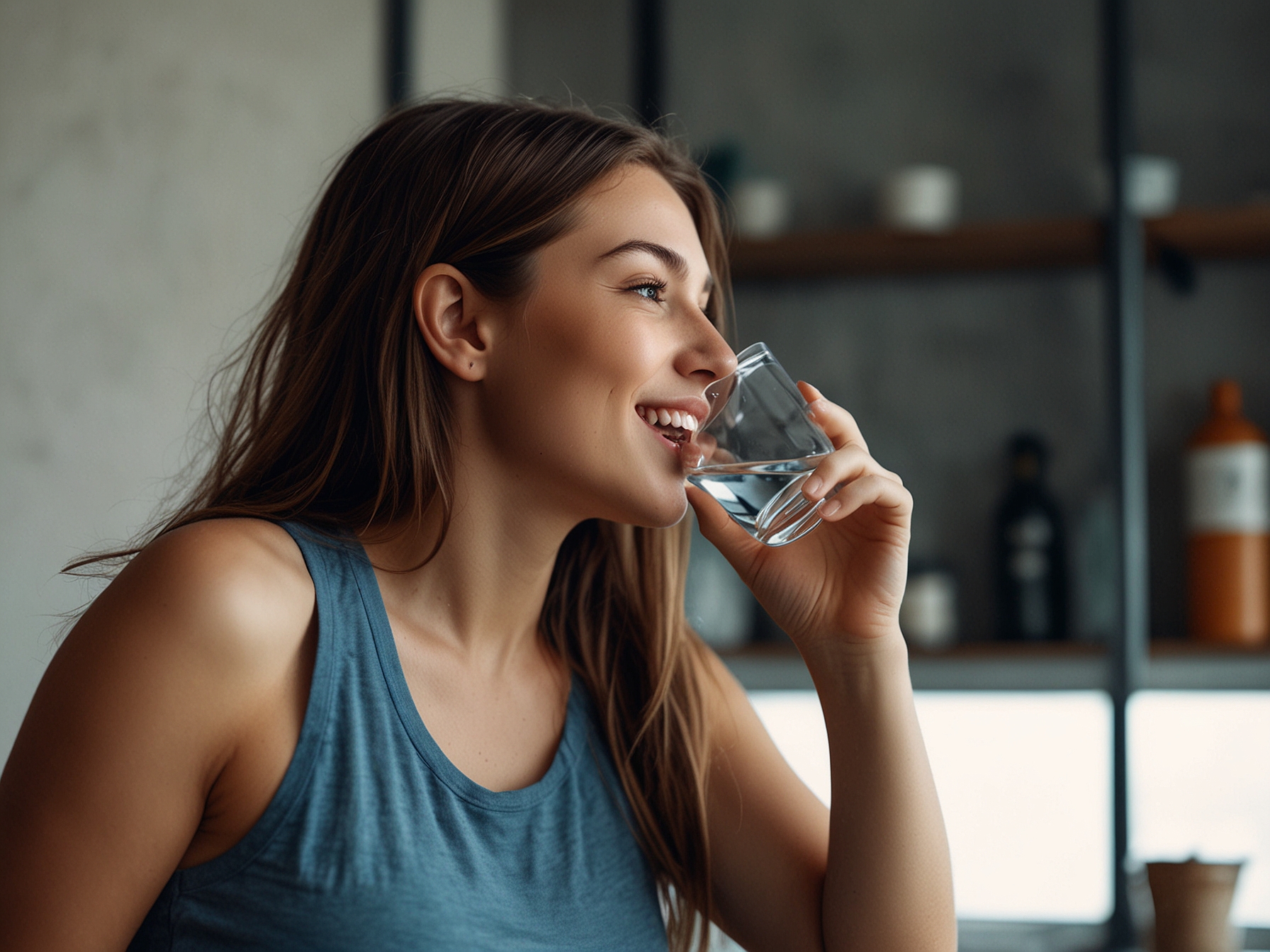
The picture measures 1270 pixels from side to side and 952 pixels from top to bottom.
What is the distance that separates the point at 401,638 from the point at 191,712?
0.21 meters

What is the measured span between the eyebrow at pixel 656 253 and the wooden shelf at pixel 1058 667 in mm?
1262

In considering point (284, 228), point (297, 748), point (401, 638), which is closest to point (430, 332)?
point (401, 638)

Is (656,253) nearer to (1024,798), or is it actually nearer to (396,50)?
(396,50)

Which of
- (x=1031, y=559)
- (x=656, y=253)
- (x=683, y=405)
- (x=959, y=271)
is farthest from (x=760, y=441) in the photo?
(x=959, y=271)

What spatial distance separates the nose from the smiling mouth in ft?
0.11

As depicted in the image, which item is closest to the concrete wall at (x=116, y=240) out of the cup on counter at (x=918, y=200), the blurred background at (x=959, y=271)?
the blurred background at (x=959, y=271)

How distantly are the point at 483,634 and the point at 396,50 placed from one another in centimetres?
163

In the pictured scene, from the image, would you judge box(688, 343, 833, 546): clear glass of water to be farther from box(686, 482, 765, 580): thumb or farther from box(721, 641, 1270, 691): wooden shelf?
box(721, 641, 1270, 691): wooden shelf

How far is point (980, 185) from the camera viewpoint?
2383 mm

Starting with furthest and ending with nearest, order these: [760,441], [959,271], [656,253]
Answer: [959,271]
[656,253]
[760,441]

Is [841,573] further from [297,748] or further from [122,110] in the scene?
[122,110]

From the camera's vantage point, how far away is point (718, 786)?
3.70 feet

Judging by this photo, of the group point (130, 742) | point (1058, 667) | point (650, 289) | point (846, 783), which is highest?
point (650, 289)

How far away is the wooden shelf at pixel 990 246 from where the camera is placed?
6.78 ft
